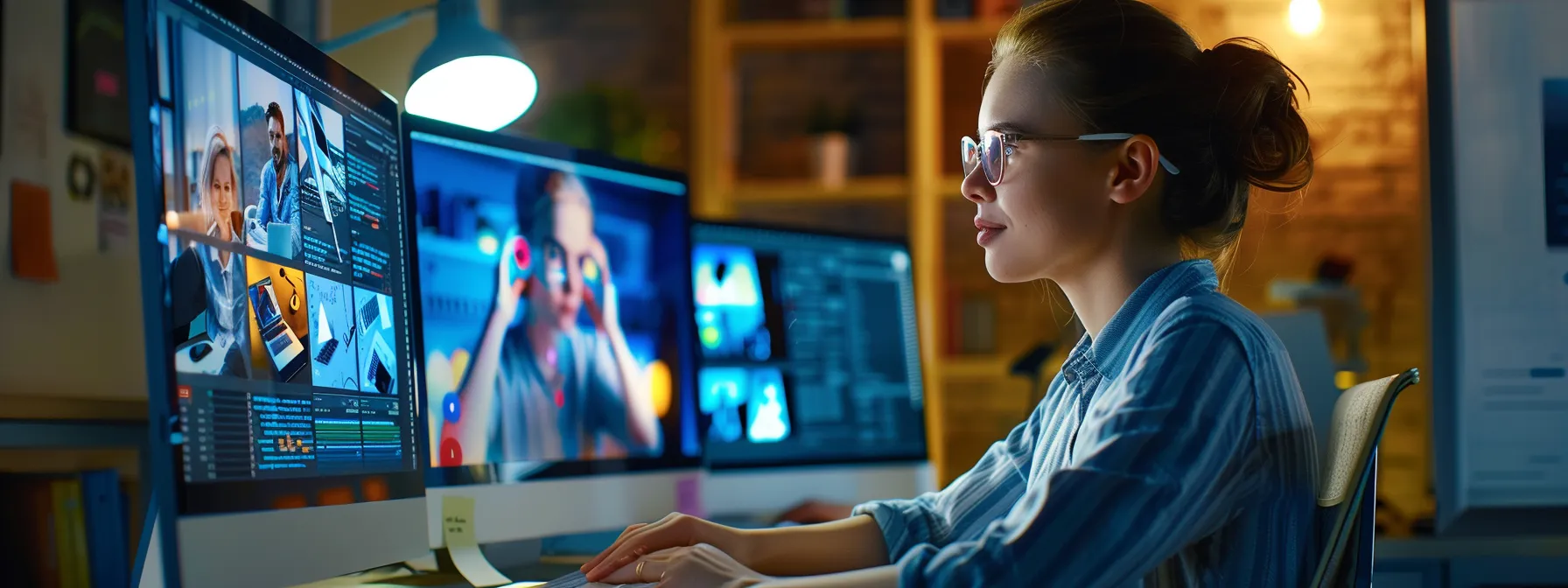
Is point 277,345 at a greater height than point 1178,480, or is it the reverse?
point 277,345

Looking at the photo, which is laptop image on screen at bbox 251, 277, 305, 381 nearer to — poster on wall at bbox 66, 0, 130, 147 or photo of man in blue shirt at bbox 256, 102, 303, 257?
photo of man in blue shirt at bbox 256, 102, 303, 257

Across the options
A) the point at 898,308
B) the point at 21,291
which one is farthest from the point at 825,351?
the point at 21,291

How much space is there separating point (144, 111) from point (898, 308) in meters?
1.44

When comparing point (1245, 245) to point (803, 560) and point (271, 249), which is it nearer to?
point (803, 560)

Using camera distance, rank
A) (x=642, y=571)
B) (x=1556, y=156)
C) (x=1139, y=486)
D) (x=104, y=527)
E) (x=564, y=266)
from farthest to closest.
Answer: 1. (x=104, y=527)
2. (x=1556, y=156)
3. (x=564, y=266)
4. (x=642, y=571)
5. (x=1139, y=486)

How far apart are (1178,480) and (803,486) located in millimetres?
1121

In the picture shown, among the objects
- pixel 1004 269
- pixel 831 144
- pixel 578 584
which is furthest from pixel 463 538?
pixel 831 144

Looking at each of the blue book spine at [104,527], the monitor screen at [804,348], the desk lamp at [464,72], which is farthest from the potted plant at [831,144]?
the blue book spine at [104,527]

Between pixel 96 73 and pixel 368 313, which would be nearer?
pixel 368 313

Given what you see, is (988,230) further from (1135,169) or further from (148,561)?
(148,561)

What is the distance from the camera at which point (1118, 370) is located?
107 cm

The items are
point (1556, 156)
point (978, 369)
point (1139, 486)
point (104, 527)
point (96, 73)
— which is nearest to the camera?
point (1139, 486)

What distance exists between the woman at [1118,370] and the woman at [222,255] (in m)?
0.36

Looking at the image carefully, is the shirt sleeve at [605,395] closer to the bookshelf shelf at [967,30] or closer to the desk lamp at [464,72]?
the desk lamp at [464,72]
